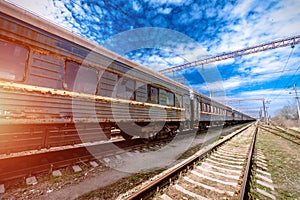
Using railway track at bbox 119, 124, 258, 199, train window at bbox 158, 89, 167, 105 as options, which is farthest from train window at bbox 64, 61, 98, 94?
train window at bbox 158, 89, 167, 105

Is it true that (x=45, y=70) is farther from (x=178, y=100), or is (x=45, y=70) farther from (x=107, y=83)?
(x=178, y=100)

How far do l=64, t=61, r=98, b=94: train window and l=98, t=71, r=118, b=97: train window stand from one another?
7.4 inches

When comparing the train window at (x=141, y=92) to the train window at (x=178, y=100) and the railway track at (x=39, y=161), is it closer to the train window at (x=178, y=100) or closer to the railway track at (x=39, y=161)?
the railway track at (x=39, y=161)

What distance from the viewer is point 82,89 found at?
4496mm

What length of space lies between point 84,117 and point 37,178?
5.40 ft

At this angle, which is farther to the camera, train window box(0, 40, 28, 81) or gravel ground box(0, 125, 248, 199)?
train window box(0, 40, 28, 81)

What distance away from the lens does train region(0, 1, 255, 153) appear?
10.4 feet

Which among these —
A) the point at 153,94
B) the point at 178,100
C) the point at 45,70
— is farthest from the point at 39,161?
the point at 178,100

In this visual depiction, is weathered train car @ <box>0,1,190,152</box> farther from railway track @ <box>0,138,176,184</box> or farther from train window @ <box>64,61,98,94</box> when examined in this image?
railway track @ <box>0,138,176,184</box>

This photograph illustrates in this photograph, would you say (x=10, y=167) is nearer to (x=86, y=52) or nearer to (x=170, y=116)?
(x=86, y=52)

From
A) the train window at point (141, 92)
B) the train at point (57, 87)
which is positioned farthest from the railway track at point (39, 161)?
the train window at point (141, 92)

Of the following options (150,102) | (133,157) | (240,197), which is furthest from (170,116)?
(240,197)

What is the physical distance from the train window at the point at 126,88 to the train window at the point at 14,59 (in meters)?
2.73

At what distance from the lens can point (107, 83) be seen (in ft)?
16.9
